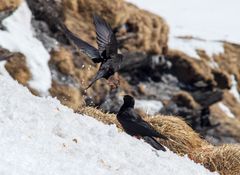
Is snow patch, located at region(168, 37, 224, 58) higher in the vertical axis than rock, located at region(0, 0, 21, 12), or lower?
lower

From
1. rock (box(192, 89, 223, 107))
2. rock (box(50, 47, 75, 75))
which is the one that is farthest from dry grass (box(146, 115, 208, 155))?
rock (box(192, 89, 223, 107))

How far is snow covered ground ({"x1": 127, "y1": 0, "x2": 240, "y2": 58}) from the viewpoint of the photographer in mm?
52162

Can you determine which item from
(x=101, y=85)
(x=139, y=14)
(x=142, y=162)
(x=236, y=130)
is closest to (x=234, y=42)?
(x=139, y=14)

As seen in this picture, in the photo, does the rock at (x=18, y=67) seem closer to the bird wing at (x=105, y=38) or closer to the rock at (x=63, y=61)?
the rock at (x=63, y=61)

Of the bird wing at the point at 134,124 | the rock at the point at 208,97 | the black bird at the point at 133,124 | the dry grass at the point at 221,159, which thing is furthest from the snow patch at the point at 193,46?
the bird wing at the point at 134,124

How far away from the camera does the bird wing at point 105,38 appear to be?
33.1 feet

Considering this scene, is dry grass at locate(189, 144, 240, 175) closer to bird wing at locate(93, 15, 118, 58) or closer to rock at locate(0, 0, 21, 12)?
bird wing at locate(93, 15, 118, 58)

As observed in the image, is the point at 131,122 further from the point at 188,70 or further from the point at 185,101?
the point at 188,70

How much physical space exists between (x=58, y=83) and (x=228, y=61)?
88.3 feet

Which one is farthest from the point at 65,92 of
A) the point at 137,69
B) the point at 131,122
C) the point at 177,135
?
the point at 131,122

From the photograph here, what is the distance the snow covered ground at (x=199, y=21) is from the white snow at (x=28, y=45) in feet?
56.4

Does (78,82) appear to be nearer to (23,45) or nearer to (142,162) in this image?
(23,45)

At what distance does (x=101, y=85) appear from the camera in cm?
3050

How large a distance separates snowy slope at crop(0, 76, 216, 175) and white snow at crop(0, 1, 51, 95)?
670 inches
